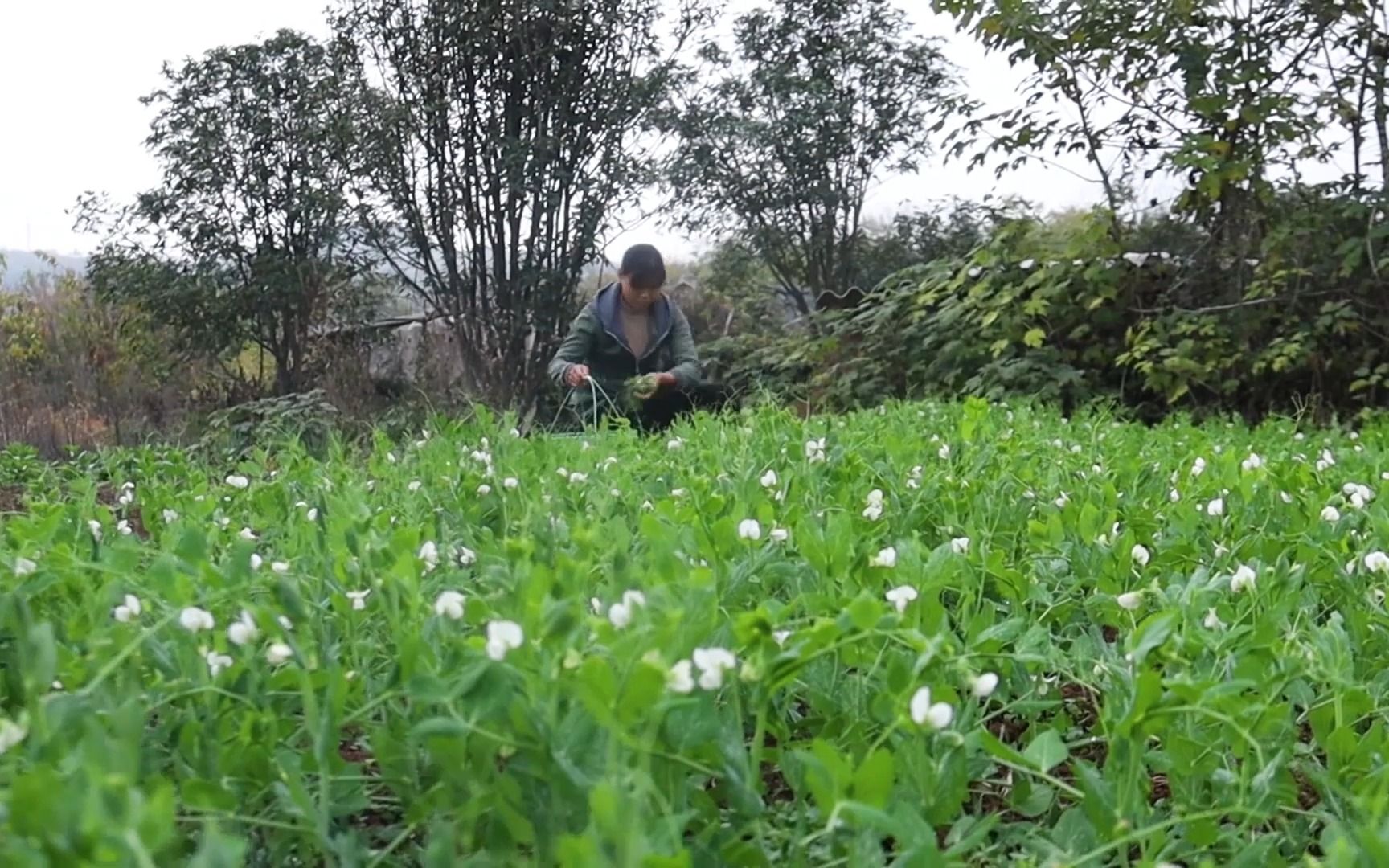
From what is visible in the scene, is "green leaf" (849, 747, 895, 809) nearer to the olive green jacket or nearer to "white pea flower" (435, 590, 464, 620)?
"white pea flower" (435, 590, 464, 620)

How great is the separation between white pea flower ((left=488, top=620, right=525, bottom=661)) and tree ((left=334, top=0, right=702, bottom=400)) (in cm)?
774

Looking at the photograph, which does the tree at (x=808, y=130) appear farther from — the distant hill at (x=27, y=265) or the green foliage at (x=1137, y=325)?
the distant hill at (x=27, y=265)

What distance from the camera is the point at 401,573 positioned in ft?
3.92

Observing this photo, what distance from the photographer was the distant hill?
28.3 ft

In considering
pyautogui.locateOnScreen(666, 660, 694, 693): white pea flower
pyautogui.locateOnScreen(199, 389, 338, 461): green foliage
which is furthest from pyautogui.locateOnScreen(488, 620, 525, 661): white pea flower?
pyautogui.locateOnScreen(199, 389, 338, 461): green foliage

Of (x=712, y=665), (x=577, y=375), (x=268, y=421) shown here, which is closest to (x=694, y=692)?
(x=712, y=665)

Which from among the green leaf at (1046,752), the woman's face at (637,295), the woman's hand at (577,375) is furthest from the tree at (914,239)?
the green leaf at (1046,752)

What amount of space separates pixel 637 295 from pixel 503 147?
8.79 ft

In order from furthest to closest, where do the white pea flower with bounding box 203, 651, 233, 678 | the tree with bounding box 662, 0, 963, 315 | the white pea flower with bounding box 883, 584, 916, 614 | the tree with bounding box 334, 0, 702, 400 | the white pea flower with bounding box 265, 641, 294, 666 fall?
the tree with bounding box 662, 0, 963, 315 → the tree with bounding box 334, 0, 702, 400 → the white pea flower with bounding box 883, 584, 916, 614 → the white pea flower with bounding box 203, 651, 233, 678 → the white pea flower with bounding box 265, 641, 294, 666

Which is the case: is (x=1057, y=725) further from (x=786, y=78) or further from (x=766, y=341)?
(x=786, y=78)

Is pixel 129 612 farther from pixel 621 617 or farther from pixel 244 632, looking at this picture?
pixel 621 617

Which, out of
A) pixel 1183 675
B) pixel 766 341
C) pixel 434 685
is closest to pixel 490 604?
pixel 434 685

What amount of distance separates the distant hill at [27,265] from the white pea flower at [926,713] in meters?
9.31

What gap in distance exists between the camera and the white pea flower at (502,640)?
0.85 m
